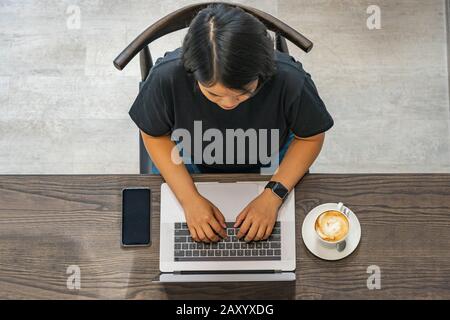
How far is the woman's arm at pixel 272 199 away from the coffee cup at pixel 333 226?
0.11 m

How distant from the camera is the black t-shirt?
1335 millimetres

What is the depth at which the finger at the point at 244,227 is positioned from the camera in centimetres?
142

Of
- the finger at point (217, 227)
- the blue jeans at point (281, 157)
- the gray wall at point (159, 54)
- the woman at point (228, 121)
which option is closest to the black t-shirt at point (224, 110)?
the woman at point (228, 121)

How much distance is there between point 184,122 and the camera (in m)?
1.45

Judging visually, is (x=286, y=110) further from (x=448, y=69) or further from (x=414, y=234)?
(x=448, y=69)

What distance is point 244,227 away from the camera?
1.42 meters

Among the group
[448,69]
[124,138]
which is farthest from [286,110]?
[448,69]

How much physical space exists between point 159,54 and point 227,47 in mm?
1197

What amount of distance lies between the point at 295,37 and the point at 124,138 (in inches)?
39.3

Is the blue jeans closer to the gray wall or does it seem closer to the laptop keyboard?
the laptop keyboard

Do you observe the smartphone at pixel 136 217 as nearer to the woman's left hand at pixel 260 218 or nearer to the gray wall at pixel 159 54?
the woman's left hand at pixel 260 218
